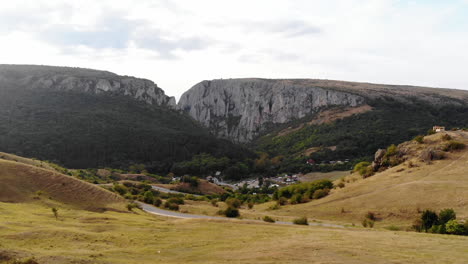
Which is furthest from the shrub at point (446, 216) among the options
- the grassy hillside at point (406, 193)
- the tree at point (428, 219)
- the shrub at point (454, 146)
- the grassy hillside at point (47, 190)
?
the grassy hillside at point (47, 190)

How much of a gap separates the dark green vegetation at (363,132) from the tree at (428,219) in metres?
79.5

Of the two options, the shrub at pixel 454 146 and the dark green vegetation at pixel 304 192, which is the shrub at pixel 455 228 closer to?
the shrub at pixel 454 146

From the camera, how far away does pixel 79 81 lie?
166125 millimetres

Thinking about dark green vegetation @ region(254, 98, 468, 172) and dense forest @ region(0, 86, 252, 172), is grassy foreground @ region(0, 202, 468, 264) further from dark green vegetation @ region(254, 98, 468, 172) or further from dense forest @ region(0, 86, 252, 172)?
A: dark green vegetation @ region(254, 98, 468, 172)

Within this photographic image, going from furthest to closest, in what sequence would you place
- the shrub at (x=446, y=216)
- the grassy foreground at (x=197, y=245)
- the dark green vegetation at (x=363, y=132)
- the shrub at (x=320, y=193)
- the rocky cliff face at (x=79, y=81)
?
1. the rocky cliff face at (x=79, y=81)
2. the dark green vegetation at (x=363, y=132)
3. the shrub at (x=320, y=193)
4. the shrub at (x=446, y=216)
5. the grassy foreground at (x=197, y=245)

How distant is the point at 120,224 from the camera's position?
2850cm

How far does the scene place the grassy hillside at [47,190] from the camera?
1480 inches

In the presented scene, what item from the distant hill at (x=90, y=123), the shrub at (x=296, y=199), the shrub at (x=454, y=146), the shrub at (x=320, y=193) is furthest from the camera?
the distant hill at (x=90, y=123)

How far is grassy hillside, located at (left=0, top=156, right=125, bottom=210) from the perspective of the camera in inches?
1480

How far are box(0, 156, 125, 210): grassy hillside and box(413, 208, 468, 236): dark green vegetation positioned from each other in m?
30.9

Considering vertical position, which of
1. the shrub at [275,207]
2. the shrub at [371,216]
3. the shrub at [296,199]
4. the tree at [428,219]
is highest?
the tree at [428,219]

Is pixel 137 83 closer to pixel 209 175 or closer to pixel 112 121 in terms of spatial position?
pixel 112 121

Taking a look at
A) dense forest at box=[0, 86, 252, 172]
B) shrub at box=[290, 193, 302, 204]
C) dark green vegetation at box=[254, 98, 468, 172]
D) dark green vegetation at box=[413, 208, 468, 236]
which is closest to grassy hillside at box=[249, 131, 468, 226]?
dark green vegetation at box=[413, 208, 468, 236]

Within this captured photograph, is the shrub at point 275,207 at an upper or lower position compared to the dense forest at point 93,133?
lower
